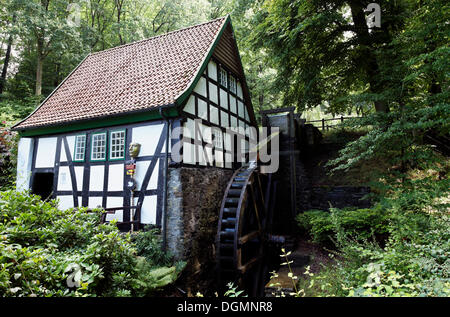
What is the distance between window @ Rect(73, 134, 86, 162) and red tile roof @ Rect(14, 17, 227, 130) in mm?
642

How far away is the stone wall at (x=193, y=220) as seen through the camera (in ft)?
21.7

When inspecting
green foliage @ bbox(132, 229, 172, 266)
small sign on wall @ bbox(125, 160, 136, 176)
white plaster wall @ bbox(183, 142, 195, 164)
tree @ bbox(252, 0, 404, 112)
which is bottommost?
green foliage @ bbox(132, 229, 172, 266)

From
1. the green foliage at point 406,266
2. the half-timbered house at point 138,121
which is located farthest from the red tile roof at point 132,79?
the green foliage at point 406,266

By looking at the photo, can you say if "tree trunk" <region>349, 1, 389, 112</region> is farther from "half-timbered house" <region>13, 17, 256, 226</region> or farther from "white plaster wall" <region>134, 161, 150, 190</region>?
"white plaster wall" <region>134, 161, 150, 190</region>

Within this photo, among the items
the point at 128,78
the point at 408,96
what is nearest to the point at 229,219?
the point at 408,96

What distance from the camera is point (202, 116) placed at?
8.09 meters

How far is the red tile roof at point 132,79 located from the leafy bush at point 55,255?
13.2 feet

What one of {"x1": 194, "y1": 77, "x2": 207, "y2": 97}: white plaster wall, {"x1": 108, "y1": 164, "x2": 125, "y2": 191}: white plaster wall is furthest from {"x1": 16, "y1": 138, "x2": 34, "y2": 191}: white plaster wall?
{"x1": 194, "y1": 77, "x2": 207, "y2": 97}: white plaster wall

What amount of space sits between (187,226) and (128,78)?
5.69 metres

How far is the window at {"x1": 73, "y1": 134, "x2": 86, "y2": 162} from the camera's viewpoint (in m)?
8.41

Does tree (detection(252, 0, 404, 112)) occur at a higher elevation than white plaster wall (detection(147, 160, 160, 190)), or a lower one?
higher

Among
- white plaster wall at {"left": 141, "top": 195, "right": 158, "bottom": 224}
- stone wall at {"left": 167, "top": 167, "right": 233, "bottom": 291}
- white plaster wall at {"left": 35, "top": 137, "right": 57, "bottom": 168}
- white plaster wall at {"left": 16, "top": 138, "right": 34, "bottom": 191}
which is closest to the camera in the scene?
stone wall at {"left": 167, "top": 167, "right": 233, "bottom": 291}

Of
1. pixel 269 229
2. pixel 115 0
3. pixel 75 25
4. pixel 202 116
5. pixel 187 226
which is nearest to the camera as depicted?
pixel 187 226

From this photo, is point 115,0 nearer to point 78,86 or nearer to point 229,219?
point 78,86
